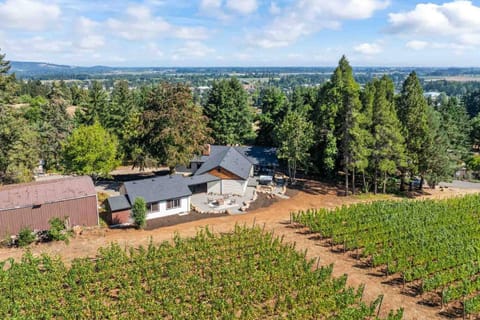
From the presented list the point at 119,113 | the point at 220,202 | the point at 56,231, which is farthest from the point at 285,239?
the point at 119,113

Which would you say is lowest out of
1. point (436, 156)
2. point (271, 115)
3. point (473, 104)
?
point (436, 156)

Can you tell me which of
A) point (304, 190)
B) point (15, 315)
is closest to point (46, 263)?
point (15, 315)

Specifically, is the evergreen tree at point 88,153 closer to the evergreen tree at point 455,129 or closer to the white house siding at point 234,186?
the white house siding at point 234,186

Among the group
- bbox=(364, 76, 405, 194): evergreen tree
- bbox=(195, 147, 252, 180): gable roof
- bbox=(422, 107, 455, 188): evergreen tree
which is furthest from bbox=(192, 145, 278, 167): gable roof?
bbox=(422, 107, 455, 188): evergreen tree

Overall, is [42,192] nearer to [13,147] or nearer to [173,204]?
[13,147]

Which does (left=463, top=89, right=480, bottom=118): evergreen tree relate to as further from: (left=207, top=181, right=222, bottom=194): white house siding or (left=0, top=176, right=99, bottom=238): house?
(left=0, top=176, right=99, bottom=238): house

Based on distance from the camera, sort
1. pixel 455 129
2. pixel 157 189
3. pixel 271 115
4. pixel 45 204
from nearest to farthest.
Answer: pixel 45 204
pixel 157 189
pixel 455 129
pixel 271 115

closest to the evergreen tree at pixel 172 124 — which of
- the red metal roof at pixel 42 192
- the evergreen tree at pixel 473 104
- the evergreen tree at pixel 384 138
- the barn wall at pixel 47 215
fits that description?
the red metal roof at pixel 42 192
